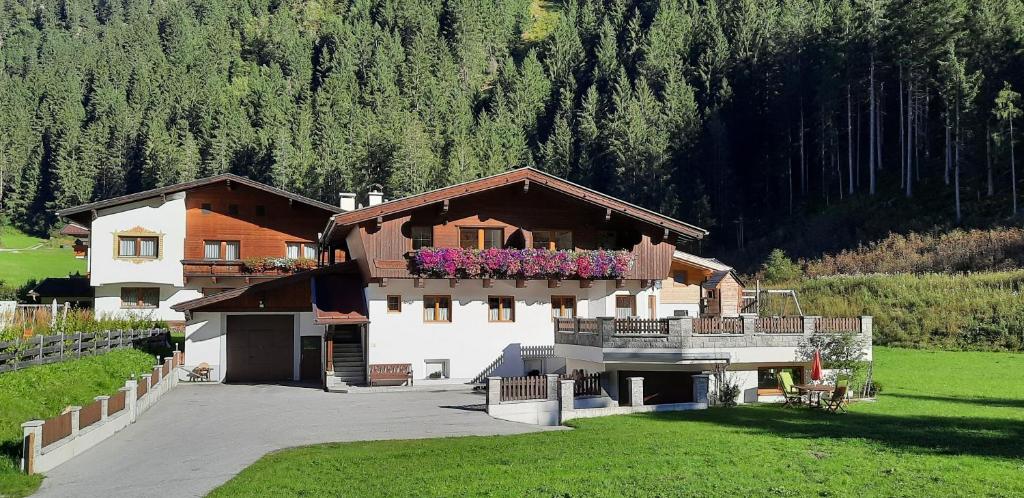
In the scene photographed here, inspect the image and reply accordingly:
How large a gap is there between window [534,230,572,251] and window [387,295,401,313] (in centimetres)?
576

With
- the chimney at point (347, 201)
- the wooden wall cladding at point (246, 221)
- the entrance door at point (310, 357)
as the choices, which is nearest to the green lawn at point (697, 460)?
the entrance door at point (310, 357)

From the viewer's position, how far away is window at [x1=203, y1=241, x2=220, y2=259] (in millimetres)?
44938

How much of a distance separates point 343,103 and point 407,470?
11260 cm

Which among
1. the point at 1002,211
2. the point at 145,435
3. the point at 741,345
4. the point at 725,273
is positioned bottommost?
the point at 145,435

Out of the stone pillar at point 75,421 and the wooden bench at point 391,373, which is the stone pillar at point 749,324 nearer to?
the wooden bench at point 391,373

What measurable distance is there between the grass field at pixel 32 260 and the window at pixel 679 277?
50.7 metres

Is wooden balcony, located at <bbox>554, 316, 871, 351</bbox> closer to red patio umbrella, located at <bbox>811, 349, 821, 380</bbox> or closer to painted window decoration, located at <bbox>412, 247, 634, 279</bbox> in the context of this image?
red patio umbrella, located at <bbox>811, 349, 821, 380</bbox>

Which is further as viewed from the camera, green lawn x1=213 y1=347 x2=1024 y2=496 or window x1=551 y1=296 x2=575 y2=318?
window x1=551 y1=296 x2=575 y2=318

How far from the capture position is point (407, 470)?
1633 centimetres

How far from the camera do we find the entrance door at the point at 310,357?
38.4m

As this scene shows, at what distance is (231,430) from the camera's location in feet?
75.3

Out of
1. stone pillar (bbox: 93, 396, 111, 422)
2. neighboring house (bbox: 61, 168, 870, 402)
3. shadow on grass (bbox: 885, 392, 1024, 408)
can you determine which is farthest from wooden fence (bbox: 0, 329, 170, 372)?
shadow on grass (bbox: 885, 392, 1024, 408)

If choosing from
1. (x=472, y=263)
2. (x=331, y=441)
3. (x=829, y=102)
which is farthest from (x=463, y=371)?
(x=829, y=102)

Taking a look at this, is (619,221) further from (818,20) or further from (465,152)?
(818,20)
